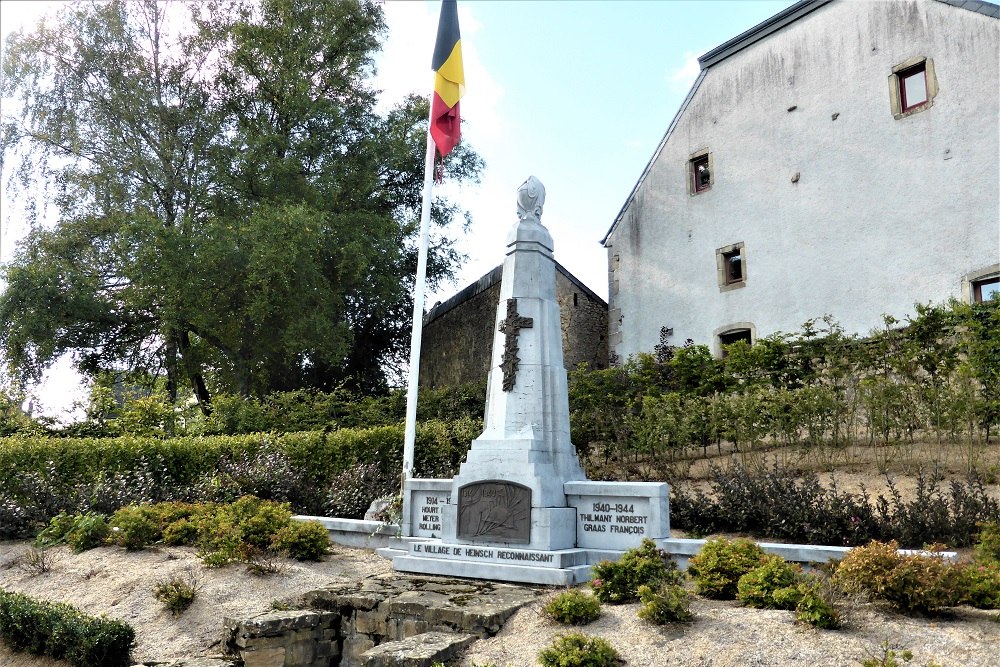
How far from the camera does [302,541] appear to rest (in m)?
9.01

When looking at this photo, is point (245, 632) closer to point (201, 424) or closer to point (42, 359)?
point (201, 424)

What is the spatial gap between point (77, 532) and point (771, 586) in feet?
28.6

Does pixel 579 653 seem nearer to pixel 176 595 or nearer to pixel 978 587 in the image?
pixel 978 587

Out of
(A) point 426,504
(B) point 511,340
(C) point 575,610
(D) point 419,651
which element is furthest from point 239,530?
(C) point 575,610

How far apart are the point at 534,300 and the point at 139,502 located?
7.14 meters

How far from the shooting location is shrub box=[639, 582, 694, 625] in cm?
562

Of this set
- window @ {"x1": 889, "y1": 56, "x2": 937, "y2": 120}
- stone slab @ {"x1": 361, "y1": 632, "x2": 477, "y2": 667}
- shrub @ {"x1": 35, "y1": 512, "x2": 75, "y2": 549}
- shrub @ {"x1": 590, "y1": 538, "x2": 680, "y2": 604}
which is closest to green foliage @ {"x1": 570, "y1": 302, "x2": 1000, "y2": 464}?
window @ {"x1": 889, "y1": 56, "x2": 937, "y2": 120}

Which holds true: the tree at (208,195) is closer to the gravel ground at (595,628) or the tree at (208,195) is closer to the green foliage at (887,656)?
the gravel ground at (595,628)

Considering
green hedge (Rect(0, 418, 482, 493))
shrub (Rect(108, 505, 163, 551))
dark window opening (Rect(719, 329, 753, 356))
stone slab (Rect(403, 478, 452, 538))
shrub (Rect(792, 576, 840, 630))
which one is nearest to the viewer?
shrub (Rect(792, 576, 840, 630))

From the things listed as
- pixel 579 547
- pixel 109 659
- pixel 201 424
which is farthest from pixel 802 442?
pixel 201 424

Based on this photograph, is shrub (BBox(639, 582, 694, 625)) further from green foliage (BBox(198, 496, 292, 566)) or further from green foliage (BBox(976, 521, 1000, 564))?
green foliage (BBox(198, 496, 292, 566))

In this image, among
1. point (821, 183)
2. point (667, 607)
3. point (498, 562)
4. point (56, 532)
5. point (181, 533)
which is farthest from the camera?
point (821, 183)

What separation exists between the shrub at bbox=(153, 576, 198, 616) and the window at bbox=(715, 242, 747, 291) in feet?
Result: 46.6

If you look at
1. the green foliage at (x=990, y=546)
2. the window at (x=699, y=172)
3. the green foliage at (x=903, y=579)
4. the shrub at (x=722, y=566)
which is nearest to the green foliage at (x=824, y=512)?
the green foliage at (x=990, y=546)
